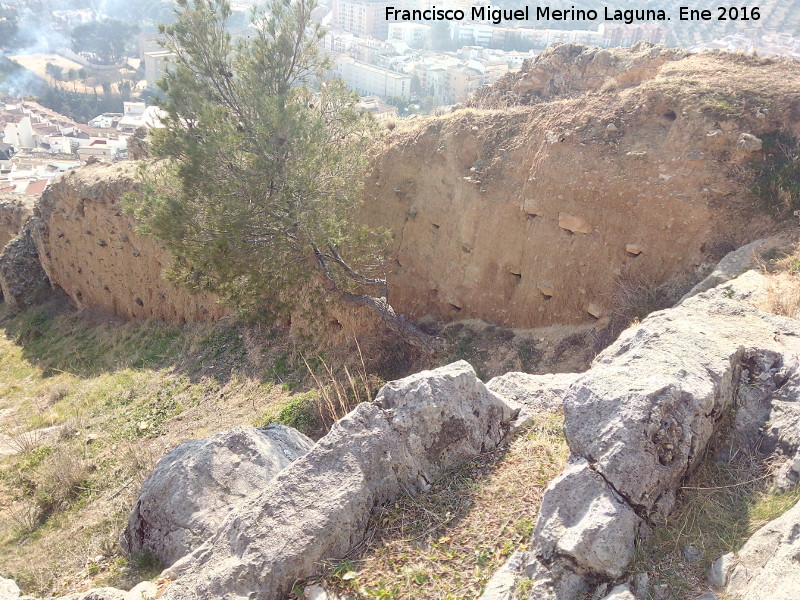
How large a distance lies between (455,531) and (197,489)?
2635 millimetres

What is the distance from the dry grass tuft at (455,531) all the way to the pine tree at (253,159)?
5247 mm

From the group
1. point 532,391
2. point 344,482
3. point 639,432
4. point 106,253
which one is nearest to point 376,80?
point 106,253

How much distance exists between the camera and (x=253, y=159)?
8539mm

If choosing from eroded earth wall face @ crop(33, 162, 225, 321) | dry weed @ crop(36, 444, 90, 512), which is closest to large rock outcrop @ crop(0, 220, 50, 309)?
eroded earth wall face @ crop(33, 162, 225, 321)

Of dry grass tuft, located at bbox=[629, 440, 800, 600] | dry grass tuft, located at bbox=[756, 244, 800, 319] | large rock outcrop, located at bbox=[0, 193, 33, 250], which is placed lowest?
large rock outcrop, located at bbox=[0, 193, 33, 250]

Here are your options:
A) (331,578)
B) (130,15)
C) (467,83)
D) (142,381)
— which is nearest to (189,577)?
(331,578)

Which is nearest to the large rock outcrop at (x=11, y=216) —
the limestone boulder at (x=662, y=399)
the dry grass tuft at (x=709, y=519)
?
the limestone boulder at (x=662, y=399)

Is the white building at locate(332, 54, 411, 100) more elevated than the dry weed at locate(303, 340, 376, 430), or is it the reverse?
the white building at locate(332, 54, 411, 100)

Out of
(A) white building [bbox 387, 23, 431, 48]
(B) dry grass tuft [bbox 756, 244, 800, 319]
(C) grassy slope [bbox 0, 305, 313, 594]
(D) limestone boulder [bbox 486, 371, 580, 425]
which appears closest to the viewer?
(D) limestone boulder [bbox 486, 371, 580, 425]

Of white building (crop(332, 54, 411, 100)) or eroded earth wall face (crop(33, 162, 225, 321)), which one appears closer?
eroded earth wall face (crop(33, 162, 225, 321))

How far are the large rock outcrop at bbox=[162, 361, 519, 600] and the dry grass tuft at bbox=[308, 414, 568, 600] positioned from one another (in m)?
0.14

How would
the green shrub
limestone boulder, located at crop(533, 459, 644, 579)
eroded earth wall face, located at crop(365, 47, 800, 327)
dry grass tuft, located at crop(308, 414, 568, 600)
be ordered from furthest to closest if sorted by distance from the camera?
eroded earth wall face, located at crop(365, 47, 800, 327)
the green shrub
dry grass tuft, located at crop(308, 414, 568, 600)
limestone boulder, located at crop(533, 459, 644, 579)

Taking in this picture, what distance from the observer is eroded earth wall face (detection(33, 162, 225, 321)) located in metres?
16.0

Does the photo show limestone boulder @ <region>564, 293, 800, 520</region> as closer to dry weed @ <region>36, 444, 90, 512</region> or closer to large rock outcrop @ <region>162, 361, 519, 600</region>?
large rock outcrop @ <region>162, 361, 519, 600</region>
